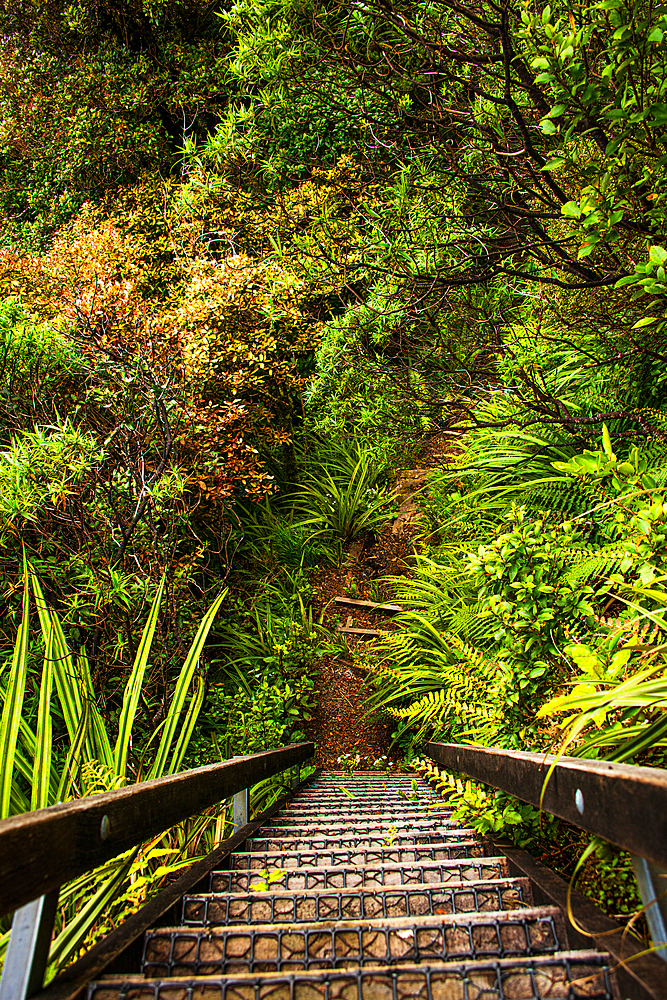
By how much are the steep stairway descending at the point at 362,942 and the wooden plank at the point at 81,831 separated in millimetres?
216

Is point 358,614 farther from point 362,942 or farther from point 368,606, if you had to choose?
point 362,942

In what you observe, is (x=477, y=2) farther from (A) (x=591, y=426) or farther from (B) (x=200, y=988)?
(B) (x=200, y=988)

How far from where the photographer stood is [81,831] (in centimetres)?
93

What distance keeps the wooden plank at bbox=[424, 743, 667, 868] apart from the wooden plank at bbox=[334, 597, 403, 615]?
2.92 m

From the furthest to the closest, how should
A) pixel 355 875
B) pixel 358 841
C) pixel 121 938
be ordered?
1. pixel 358 841
2. pixel 355 875
3. pixel 121 938

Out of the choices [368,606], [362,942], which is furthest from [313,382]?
[362,942]

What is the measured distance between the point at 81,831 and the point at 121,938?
34 cm

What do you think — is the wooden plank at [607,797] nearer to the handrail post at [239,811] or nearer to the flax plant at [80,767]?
the flax plant at [80,767]

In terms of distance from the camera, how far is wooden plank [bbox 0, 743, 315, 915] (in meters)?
0.78

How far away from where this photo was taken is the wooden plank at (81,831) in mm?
779

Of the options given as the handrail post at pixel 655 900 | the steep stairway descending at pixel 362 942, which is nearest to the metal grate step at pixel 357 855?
the steep stairway descending at pixel 362 942

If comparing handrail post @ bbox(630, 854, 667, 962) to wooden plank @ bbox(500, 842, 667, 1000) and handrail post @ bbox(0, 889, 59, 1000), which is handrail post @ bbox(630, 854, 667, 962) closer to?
wooden plank @ bbox(500, 842, 667, 1000)

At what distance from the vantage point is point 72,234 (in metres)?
4.82

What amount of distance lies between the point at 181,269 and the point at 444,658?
3431 millimetres
